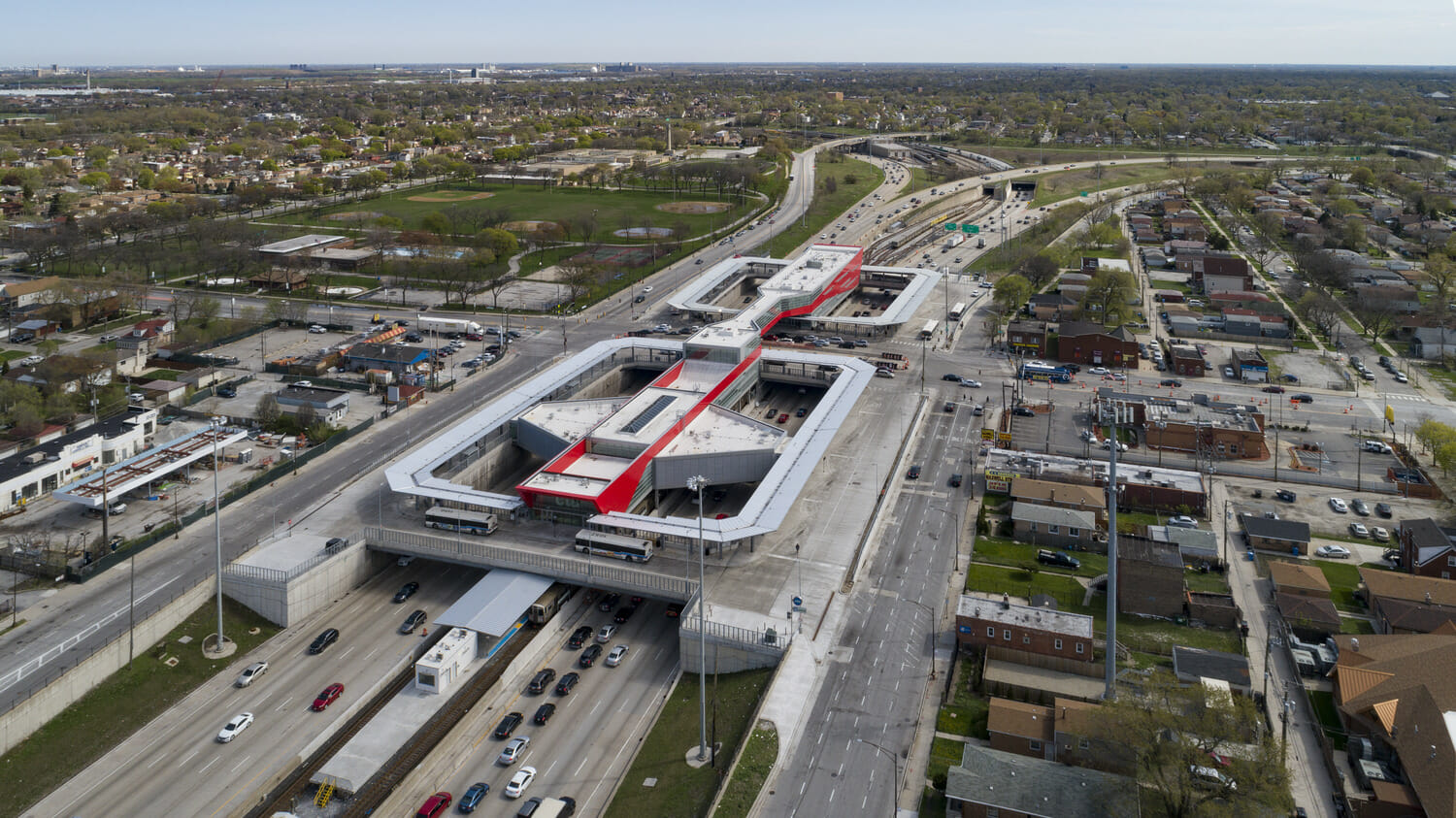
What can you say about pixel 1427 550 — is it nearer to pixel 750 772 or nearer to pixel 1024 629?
pixel 1024 629

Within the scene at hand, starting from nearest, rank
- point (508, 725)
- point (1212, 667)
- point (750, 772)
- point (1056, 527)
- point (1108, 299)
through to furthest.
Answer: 1. point (750, 772)
2. point (508, 725)
3. point (1212, 667)
4. point (1056, 527)
5. point (1108, 299)

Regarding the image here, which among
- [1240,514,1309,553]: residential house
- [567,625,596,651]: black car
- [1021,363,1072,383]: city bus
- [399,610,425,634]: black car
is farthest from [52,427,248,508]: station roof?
[1021,363,1072,383]: city bus

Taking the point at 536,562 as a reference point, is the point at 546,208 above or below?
above

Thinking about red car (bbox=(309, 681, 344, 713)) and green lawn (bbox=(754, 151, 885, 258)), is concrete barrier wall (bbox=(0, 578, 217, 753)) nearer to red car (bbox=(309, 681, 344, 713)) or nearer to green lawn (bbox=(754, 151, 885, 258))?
red car (bbox=(309, 681, 344, 713))

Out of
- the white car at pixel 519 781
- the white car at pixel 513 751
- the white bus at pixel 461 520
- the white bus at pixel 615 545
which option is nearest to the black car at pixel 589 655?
the white bus at pixel 615 545

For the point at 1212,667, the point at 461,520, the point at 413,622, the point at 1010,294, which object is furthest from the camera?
the point at 1010,294

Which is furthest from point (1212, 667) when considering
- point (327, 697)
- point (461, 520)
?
point (327, 697)

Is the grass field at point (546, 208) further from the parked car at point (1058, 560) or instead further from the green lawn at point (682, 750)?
the green lawn at point (682, 750)
